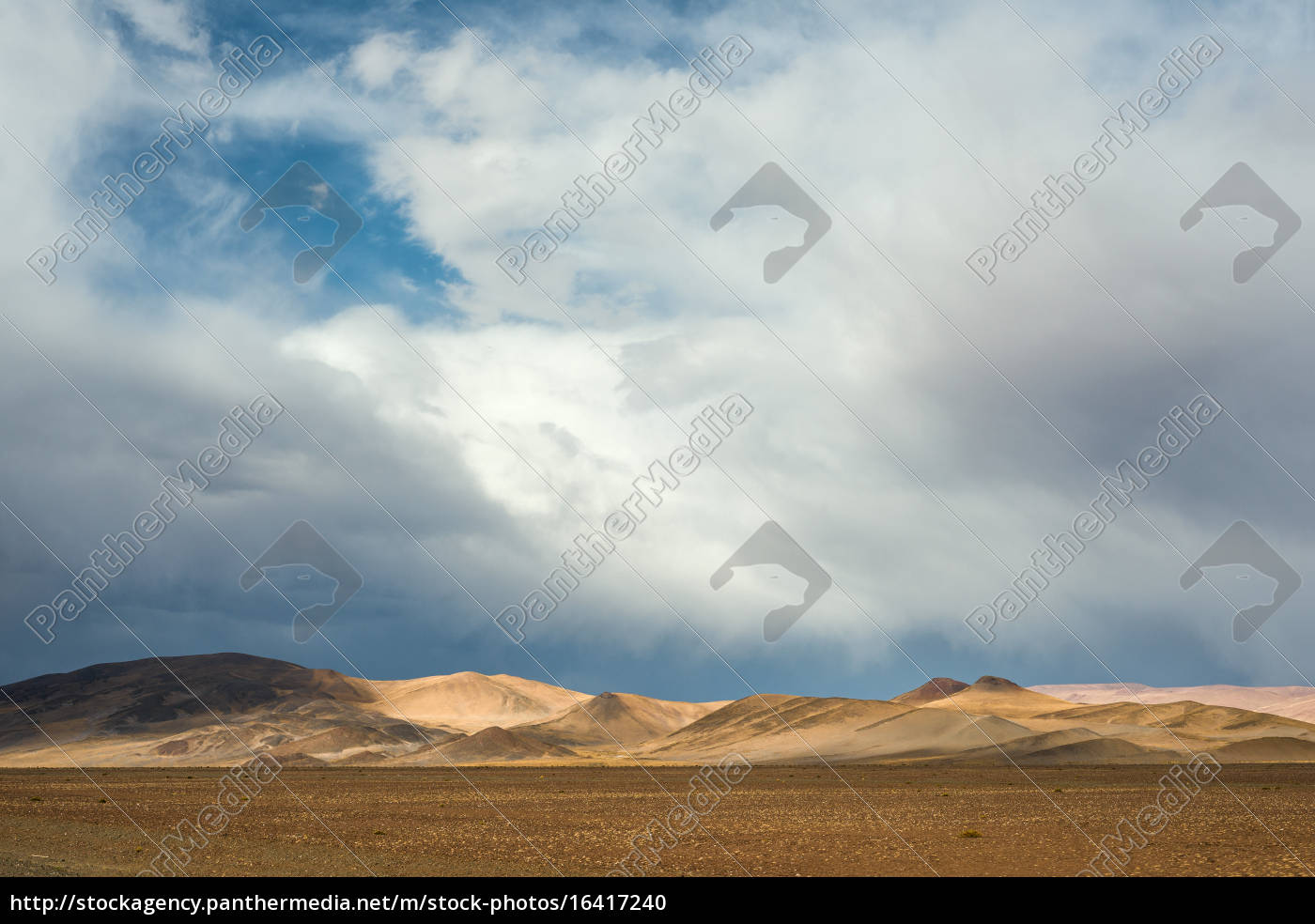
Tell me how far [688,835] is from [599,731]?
165928mm

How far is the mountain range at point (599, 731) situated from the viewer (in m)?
123

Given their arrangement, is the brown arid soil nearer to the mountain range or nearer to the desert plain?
the desert plain

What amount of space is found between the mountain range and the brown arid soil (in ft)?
224

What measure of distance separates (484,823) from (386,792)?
26650 millimetres

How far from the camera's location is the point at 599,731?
190250mm

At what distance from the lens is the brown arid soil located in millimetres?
22969

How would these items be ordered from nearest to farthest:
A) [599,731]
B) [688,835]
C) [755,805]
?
1. [688,835]
2. [755,805]
3. [599,731]

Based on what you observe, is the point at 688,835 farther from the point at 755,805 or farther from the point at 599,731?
the point at 599,731

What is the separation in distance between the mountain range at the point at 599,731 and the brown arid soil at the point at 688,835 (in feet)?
224

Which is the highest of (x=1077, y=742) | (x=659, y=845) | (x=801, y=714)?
(x=659, y=845)

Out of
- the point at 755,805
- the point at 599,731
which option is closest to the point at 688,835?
the point at 755,805

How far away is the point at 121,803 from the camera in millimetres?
48375
